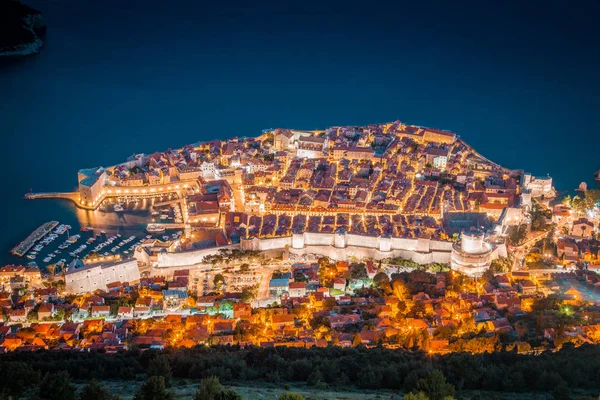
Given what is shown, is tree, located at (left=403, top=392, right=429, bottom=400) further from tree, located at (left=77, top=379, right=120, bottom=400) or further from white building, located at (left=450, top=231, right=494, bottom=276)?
white building, located at (left=450, top=231, right=494, bottom=276)

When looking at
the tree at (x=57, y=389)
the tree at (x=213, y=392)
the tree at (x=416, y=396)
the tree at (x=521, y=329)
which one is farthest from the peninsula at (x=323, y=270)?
the tree at (x=57, y=389)

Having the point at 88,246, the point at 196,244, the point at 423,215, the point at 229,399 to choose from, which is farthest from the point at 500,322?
the point at 88,246

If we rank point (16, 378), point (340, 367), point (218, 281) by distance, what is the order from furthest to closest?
point (218, 281)
point (340, 367)
point (16, 378)

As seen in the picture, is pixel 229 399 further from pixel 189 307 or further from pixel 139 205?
pixel 139 205

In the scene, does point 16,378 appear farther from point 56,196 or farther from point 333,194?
point 56,196

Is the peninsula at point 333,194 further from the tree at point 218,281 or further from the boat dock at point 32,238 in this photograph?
the boat dock at point 32,238

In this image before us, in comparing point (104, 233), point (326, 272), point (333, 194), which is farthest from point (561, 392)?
point (104, 233)
